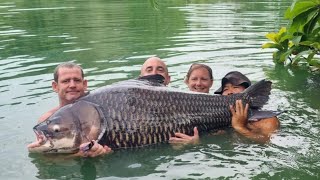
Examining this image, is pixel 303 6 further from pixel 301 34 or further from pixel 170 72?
pixel 170 72

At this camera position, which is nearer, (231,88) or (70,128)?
(70,128)

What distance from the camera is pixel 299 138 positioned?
246 inches

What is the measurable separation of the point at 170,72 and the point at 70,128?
5.48 metres

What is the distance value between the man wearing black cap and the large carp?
11cm

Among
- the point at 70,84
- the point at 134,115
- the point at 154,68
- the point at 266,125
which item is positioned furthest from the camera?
the point at 154,68

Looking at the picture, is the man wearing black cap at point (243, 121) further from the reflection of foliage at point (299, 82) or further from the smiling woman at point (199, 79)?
the reflection of foliage at point (299, 82)

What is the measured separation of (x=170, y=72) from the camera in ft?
34.8

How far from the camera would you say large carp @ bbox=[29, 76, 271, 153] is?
211 inches

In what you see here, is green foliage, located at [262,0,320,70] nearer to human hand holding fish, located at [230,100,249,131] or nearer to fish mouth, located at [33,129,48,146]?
human hand holding fish, located at [230,100,249,131]

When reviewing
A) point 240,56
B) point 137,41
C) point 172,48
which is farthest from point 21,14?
point 240,56

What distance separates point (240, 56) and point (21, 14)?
48.4 ft

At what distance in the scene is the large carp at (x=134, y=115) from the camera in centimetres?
537

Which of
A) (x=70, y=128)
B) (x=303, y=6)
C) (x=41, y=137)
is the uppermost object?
(x=303, y=6)

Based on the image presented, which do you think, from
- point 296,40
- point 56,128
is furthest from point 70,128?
point 296,40
